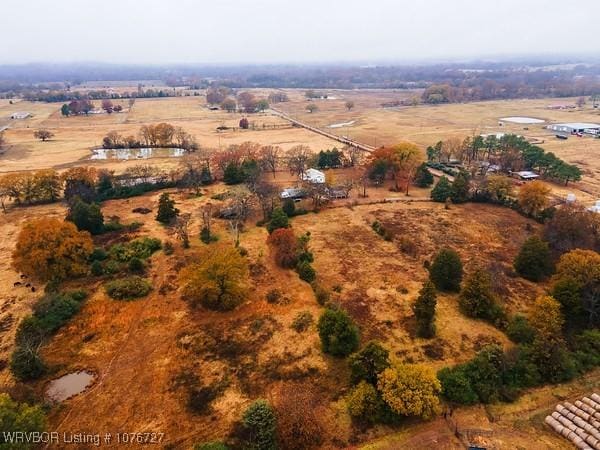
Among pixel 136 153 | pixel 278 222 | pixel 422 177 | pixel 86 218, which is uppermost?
pixel 136 153

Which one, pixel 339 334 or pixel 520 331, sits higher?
pixel 339 334

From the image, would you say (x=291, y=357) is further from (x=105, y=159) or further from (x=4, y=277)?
(x=105, y=159)

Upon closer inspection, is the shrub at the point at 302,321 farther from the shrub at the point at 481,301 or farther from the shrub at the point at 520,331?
the shrub at the point at 520,331

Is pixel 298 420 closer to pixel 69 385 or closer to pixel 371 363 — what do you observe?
pixel 371 363

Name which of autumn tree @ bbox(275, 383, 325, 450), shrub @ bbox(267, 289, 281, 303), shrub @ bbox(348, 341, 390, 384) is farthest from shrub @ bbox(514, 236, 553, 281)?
autumn tree @ bbox(275, 383, 325, 450)

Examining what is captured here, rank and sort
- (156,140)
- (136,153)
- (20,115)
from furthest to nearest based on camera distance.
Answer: (20,115), (156,140), (136,153)

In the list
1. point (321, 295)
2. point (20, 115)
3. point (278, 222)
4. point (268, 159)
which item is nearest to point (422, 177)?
point (268, 159)

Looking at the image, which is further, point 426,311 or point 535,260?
point 535,260
